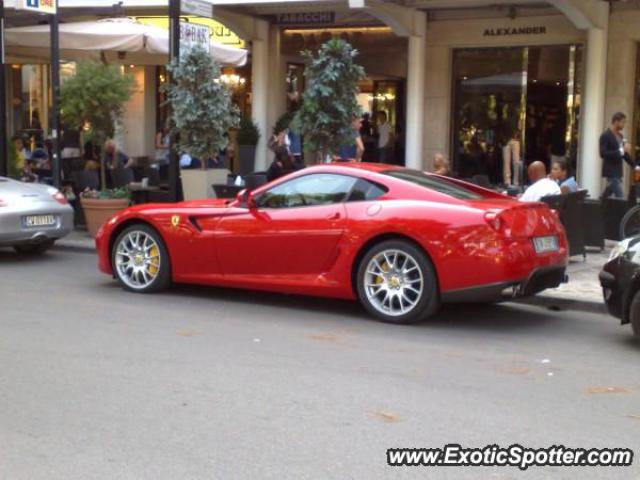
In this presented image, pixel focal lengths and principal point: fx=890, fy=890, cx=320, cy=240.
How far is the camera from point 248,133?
17516 millimetres

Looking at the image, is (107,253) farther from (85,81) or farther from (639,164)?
(639,164)

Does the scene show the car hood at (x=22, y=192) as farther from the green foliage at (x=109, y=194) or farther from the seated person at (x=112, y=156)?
the seated person at (x=112, y=156)

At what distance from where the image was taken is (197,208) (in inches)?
353

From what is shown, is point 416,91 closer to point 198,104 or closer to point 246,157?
point 246,157

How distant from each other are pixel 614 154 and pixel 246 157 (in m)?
7.37

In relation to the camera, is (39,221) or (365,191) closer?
(365,191)

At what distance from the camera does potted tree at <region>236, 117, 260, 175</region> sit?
57.7ft

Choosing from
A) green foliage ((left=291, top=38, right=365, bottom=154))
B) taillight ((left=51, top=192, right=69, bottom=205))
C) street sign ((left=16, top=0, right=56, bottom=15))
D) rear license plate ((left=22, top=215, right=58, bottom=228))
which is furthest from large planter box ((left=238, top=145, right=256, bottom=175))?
rear license plate ((left=22, top=215, right=58, bottom=228))

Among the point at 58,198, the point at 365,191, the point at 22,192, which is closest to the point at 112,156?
the point at 58,198

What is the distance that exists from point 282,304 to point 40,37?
27.1ft

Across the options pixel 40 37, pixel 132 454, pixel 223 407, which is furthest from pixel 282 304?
pixel 40 37

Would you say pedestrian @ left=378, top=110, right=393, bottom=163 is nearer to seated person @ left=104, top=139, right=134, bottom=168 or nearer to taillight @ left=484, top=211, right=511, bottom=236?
seated person @ left=104, top=139, right=134, bottom=168

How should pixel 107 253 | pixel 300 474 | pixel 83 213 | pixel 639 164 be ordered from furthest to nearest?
pixel 639 164 < pixel 83 213 < pixel 107 253 < pixel 300 474

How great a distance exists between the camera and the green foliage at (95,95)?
1307 centimetres
